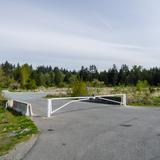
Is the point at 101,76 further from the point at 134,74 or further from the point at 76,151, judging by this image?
the point at 76,151

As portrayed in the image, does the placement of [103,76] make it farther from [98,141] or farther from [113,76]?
[98,141]

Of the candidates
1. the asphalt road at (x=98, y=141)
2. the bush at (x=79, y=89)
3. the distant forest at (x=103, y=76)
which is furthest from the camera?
the distant forest at (x=103, y=76)

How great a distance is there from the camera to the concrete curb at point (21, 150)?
705cm

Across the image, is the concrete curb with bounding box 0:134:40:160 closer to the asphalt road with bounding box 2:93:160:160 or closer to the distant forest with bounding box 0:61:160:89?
the asphalt road with bounding box 2:93:160:160

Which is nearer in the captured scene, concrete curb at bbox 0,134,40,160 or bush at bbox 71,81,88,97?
concrete curb at bbox 0,134,40,160

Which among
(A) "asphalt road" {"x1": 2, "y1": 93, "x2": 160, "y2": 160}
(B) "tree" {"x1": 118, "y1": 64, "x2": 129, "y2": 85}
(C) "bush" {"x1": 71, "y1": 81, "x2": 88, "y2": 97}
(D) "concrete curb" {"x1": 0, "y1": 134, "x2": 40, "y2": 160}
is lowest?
(D) "concrete curb" {"x1": 0, "y1": 134, "x2": 40, "y2": 160}

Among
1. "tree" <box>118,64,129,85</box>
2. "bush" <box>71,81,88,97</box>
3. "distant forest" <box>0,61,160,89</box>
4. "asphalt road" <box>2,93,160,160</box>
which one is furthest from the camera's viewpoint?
"tree" <box>118,64,129,85</box>

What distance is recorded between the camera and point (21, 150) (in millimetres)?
7766

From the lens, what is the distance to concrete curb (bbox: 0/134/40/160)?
705cm

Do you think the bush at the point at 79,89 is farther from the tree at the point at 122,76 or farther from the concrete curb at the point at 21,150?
the tree at the point at 122,76

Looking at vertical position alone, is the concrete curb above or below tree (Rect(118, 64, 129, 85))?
below

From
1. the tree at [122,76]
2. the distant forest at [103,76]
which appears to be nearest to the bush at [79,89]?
the distant forest at [103,76]

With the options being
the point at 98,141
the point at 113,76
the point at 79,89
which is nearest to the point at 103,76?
the point at 113,76

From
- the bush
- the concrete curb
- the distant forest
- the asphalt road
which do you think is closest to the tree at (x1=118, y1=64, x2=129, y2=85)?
the distant forest
